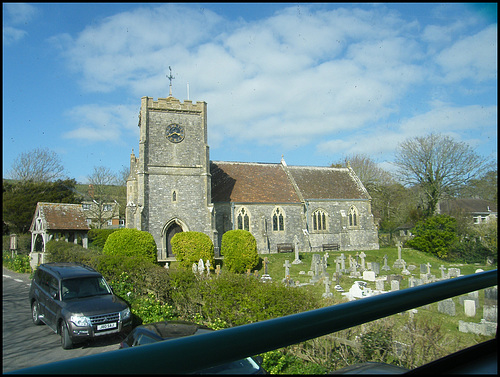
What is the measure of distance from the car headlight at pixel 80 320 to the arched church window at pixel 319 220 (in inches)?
982

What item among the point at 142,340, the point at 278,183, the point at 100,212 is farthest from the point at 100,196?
the point at 142,340

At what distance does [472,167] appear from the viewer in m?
27.3

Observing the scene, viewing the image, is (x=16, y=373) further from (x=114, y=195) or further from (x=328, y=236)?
(x=114, y=195)

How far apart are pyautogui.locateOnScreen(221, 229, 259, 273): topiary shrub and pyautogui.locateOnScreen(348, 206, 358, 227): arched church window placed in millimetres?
13428

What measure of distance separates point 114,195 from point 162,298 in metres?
31.5

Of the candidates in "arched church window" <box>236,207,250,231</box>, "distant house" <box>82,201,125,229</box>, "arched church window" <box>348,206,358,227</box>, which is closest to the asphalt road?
"arched church window" <box>236,207,250,231</box>

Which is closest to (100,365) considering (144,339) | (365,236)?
(144,339)

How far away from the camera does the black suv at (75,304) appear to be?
7.04 meters

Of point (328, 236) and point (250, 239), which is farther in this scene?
point (328, 236)

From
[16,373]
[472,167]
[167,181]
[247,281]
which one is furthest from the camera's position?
[472,167]

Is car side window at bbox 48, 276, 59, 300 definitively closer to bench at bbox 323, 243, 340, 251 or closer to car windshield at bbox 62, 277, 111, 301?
car windshield at bbox 62, 277, 111, 301

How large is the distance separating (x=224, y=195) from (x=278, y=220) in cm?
487

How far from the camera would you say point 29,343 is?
22.5ft

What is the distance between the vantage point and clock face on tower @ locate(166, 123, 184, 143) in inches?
971
